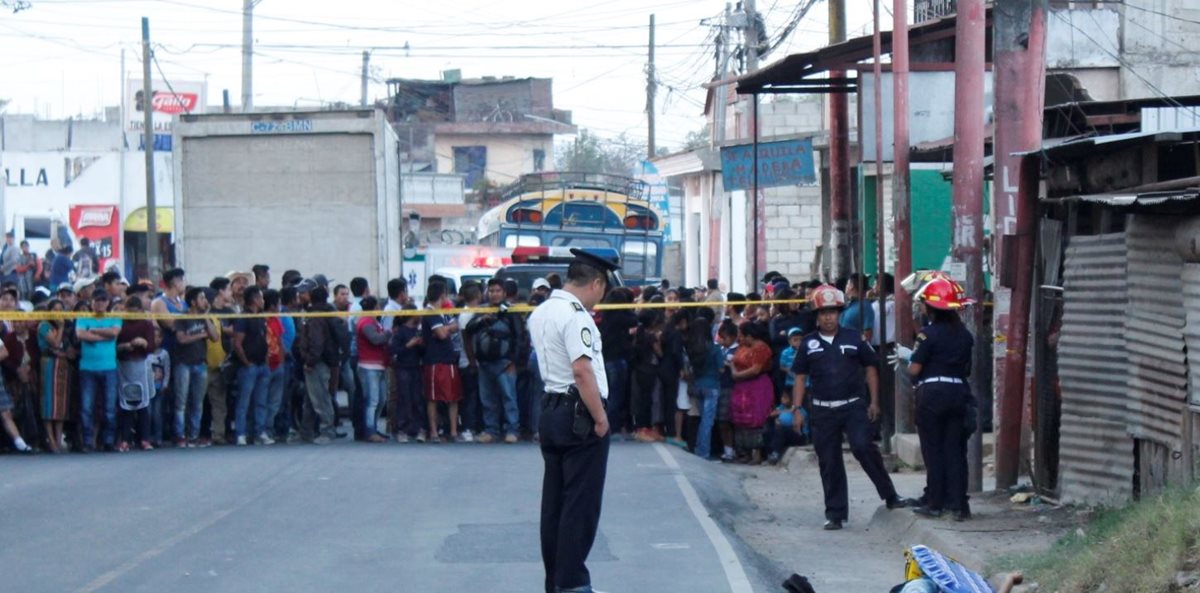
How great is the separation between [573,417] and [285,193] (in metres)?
14.0

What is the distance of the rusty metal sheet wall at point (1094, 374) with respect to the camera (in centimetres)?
1022

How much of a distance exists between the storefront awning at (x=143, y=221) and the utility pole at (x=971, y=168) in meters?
37.4

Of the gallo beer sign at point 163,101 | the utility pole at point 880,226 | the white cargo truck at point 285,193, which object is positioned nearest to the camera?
the utility pole at point 880,226

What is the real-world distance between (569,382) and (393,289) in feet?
33.0

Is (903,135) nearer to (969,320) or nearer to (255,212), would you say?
(969,320)

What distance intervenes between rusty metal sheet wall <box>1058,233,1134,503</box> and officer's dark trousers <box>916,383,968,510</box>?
74 centimetres

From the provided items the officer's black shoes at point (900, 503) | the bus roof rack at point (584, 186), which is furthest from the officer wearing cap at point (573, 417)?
the bus roof rack at point (584, 186)

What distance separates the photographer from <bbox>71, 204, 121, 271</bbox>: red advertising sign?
1768 inches

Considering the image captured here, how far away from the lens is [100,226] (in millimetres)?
45281

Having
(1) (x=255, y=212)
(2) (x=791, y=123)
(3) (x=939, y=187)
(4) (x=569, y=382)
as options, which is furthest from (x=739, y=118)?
(4) (x=569, y=382)

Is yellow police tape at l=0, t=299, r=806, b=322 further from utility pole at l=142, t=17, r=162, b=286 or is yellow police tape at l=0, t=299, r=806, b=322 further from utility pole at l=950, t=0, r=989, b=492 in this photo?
utility pole at l=142, t=17, r=162, b=286

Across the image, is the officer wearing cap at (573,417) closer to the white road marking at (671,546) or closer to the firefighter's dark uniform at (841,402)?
the white road marking at (671,546)

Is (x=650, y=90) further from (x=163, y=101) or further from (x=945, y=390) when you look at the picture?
(x=945, y=390)

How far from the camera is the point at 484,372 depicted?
56.9 ft
